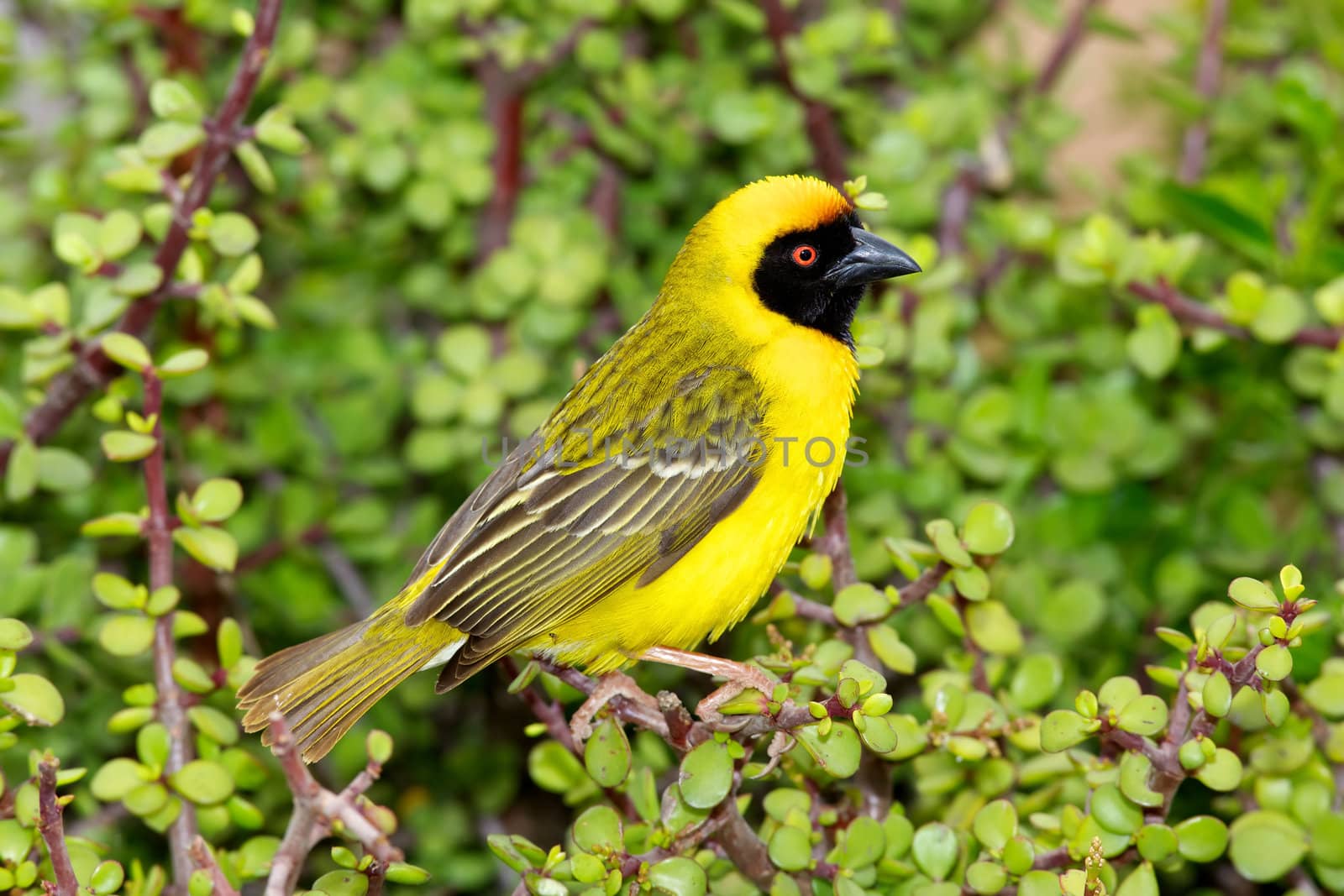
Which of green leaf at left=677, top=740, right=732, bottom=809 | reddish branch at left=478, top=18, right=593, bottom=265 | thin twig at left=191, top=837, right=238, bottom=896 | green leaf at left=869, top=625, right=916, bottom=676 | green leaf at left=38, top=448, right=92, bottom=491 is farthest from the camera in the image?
reddish branch at left=478, top=18, right=593, bottom=265

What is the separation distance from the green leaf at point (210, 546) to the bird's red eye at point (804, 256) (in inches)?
40.1

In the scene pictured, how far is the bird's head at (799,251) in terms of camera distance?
230 centimetres

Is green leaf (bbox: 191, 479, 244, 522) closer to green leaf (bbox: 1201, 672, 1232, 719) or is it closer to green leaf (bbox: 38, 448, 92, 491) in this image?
green leaf (bbox: 38, 448, 92, 491)

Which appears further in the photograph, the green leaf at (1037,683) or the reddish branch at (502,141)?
the reddish branch at (502,141)

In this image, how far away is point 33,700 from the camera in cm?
163

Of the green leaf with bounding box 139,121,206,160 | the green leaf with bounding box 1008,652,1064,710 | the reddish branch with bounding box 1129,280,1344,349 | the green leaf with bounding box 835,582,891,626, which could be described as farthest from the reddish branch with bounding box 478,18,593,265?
the green leaf with bounding box 1008,652,1064,710

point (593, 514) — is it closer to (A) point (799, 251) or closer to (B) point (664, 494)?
(B) point (664, 494)

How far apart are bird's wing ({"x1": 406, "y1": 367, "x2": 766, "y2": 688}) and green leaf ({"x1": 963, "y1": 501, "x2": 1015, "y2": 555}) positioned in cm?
43

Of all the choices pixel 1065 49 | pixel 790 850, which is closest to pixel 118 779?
pixel 790 850

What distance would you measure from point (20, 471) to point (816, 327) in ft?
4.17

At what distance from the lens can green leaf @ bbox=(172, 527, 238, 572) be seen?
1.87 m

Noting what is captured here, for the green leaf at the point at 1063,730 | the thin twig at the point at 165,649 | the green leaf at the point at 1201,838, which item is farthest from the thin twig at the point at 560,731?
the green leaf at the point at 1201,838

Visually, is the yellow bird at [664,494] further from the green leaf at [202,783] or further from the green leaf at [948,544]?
the green leaf at [948,544]

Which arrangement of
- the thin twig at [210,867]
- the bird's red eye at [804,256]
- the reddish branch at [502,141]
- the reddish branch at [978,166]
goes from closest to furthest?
the thin twig at [210,867] < the bird's red eye at [804,256] < the reddish branch at [502,141] < the reddish branch at [978,166]
